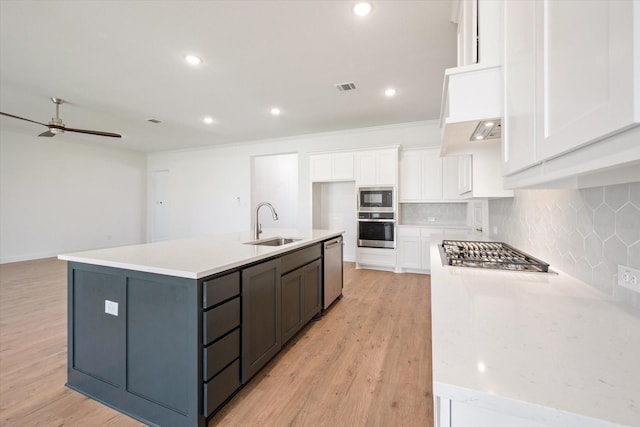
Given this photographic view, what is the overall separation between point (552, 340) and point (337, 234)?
2.55 meters

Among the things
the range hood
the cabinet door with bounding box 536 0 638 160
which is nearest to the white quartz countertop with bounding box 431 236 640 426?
the cabinet door with bounding box 536 0 638 160

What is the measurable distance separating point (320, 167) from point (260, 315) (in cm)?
393

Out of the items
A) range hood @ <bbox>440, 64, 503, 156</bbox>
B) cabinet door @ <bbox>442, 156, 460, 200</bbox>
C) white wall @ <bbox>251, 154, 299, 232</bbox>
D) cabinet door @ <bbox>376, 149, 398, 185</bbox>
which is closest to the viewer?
range hood @ <bbox>440, 64, 503, 156</bbox>

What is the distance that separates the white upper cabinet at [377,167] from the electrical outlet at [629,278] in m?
3.86

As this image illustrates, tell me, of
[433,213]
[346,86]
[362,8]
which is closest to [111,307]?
[362,8]

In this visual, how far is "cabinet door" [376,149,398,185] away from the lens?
477cm

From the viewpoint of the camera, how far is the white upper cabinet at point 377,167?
478cm

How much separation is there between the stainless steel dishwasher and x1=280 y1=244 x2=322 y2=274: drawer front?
18 cm

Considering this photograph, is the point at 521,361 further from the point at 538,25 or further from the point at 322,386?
the point at 322,386

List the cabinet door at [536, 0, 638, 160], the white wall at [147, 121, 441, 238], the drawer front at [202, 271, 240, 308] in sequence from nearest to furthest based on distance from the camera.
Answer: the cabinet door at [536, 0, 638, 160], the drawer front at [202, 271, 240, 308], the white wall at [147, 121, 441, 238]

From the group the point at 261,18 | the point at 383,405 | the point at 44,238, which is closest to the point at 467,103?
the point at 383,405

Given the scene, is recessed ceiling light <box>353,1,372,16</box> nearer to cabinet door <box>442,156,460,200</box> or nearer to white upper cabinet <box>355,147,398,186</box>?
white upper cabinet <box>355,147,398,186</box>

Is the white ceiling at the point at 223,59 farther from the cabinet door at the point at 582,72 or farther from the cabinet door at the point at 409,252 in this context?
the cabinet door at the point at 409,252

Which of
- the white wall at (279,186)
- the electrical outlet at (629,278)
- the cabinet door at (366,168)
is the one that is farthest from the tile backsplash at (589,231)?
the white wall at (279,186)
